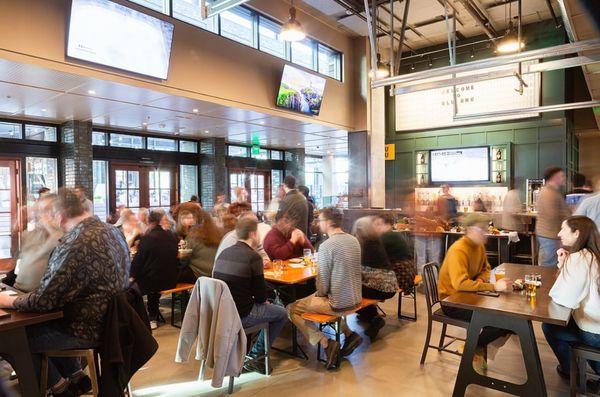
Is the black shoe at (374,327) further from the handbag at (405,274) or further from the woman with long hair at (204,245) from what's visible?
the woman with long hair at (204,245)

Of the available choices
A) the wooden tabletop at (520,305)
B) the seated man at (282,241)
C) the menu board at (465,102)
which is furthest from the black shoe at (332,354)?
the menu board at (465,102)

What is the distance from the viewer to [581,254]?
2703mm

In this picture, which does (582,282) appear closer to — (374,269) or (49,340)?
(374,269)

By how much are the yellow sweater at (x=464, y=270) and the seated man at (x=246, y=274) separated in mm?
1555

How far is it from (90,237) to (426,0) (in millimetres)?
7734

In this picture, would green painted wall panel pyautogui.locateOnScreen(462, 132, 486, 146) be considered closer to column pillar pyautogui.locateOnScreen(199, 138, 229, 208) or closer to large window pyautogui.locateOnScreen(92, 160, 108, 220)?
column pillar pyautogui.locateOnScreen(199, 138, 229, 208)

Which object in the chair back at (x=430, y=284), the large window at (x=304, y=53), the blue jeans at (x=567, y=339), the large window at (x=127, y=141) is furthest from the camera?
the large window at (x=127, y=141)

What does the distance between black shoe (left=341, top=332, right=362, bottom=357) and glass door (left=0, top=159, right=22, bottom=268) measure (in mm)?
6948

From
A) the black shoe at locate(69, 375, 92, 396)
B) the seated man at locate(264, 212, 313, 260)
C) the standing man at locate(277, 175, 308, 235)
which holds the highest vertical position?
the standing man at locate(277, 175, 308, 235)

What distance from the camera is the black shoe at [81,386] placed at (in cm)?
302

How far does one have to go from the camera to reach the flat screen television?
24.8 feet

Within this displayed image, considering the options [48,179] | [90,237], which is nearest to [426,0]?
[90,237]

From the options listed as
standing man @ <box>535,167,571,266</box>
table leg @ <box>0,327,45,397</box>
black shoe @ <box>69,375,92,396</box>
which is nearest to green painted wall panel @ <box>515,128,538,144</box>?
standing man @ <box>535,167,571,266</box>

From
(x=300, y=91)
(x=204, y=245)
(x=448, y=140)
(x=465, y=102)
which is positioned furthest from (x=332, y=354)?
(x=465, y=102)
